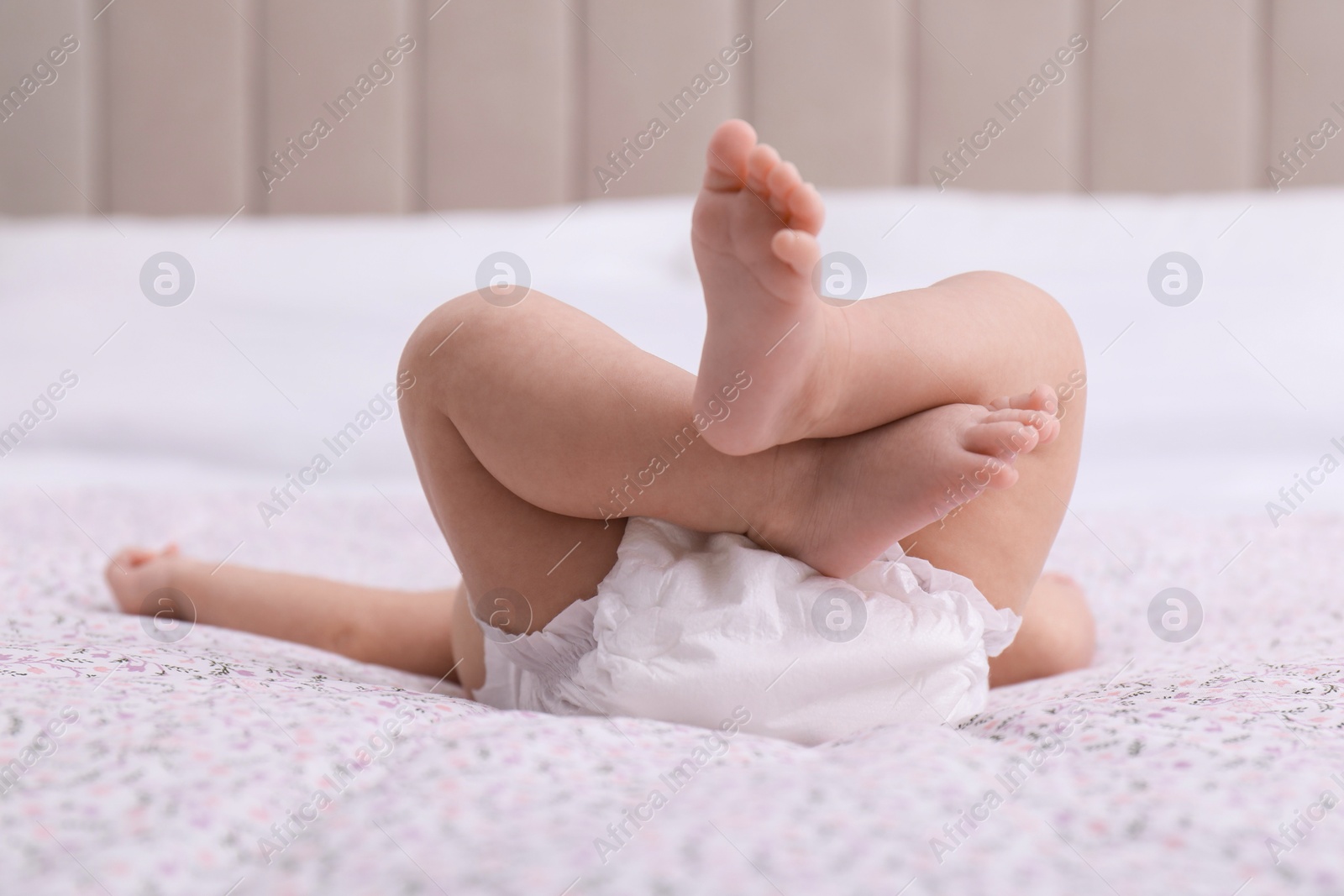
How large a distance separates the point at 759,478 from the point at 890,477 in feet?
0.25

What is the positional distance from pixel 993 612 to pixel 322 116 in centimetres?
194

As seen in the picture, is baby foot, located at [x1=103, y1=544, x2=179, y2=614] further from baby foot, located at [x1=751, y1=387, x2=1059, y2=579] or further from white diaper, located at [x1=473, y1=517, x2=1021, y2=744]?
baby foot, located at [x1=751, y1=387, x2=1059, y2=579]

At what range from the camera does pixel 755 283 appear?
50 cm

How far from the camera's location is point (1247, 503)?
135cm

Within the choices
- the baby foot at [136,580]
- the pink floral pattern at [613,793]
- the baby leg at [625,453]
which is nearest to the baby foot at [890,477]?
the baby leg at [625,453]

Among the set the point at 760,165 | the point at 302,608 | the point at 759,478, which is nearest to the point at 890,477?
the point at 759,478

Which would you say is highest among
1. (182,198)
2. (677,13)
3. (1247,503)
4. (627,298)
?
(677,13)

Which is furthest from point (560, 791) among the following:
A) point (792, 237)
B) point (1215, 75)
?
point (1215, 75)

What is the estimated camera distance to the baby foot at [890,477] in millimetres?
533

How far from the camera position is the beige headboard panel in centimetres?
201

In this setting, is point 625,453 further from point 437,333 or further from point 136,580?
point 136,580

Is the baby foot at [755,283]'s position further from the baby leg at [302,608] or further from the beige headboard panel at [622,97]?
the beige headboard panel at [622,97]

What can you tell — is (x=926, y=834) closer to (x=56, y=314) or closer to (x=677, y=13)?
(x=56, y=314)

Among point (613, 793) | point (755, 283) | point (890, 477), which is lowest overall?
point (613, 793)
